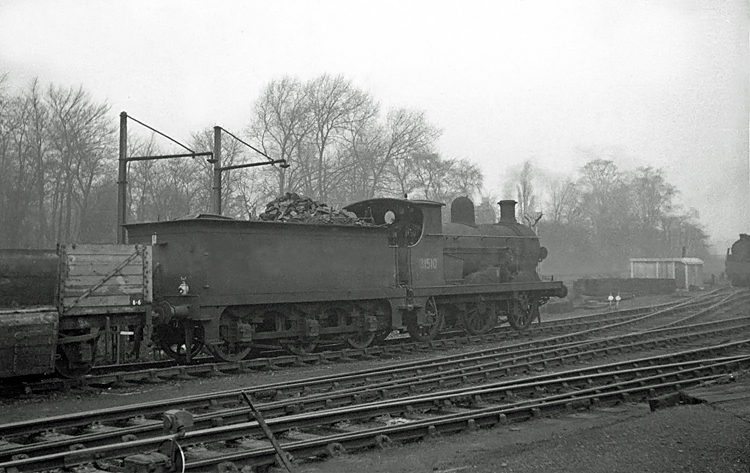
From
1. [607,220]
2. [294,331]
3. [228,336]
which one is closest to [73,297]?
[228,336]

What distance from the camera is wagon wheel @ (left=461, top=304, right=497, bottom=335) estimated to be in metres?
16.6

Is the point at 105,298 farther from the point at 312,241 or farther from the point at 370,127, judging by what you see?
the point at 370,127

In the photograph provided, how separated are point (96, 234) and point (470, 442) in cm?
2750

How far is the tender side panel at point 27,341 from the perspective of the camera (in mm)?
8992

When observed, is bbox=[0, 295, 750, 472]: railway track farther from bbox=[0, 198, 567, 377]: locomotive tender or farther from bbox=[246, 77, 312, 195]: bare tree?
bbox=[246, 77, 312, 195]: bare tree

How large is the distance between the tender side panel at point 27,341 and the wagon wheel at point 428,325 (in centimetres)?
782

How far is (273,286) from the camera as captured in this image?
1245 cm

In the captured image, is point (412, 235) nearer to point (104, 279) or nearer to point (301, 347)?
point (301, 347)

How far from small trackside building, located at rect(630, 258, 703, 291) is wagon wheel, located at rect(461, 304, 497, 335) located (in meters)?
27.1

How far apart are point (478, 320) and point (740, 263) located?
27.9 metres

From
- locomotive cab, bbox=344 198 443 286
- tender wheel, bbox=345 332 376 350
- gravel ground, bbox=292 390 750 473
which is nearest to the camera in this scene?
gravel ground, bbox=292 390 750 473

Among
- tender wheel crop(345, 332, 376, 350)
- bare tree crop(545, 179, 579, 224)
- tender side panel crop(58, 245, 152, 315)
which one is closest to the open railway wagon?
tender side panel crop(58, 245, 152, 315)

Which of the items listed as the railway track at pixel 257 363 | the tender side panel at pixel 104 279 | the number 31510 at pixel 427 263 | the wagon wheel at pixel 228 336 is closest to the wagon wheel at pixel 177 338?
the railway track at pixel 257 363

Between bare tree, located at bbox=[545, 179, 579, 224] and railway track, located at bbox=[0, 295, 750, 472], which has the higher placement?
bare tree, located at bbox=[545, 179, 579, 224]
